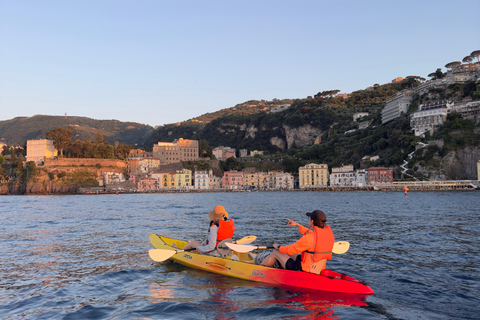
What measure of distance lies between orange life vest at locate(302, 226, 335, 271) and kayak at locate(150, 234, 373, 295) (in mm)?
297

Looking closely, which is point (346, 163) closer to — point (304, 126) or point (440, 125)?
point (440, 125)

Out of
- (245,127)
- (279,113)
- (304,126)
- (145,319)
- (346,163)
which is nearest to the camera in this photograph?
(145,319)

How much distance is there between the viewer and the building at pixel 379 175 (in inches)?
3051

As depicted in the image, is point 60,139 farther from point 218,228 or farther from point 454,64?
point 454,64

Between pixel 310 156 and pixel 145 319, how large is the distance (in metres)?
104

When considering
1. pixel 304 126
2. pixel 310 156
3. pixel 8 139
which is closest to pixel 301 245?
pixel 310 156

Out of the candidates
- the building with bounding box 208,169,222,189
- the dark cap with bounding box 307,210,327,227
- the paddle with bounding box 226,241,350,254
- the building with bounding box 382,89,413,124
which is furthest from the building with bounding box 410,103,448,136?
the dark cap with bounding box 307,210,327,227

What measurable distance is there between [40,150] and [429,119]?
3847 inches

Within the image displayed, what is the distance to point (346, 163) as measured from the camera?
311 feet

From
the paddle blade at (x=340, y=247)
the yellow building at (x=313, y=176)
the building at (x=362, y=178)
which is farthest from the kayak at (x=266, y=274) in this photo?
the yellow building at (x=313, y=176)

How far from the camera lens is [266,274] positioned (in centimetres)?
816

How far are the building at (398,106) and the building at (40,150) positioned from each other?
9179 centimetres

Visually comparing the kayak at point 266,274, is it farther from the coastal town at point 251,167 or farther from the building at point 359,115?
the building at point 359,115

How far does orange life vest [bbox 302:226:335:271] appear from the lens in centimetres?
711
